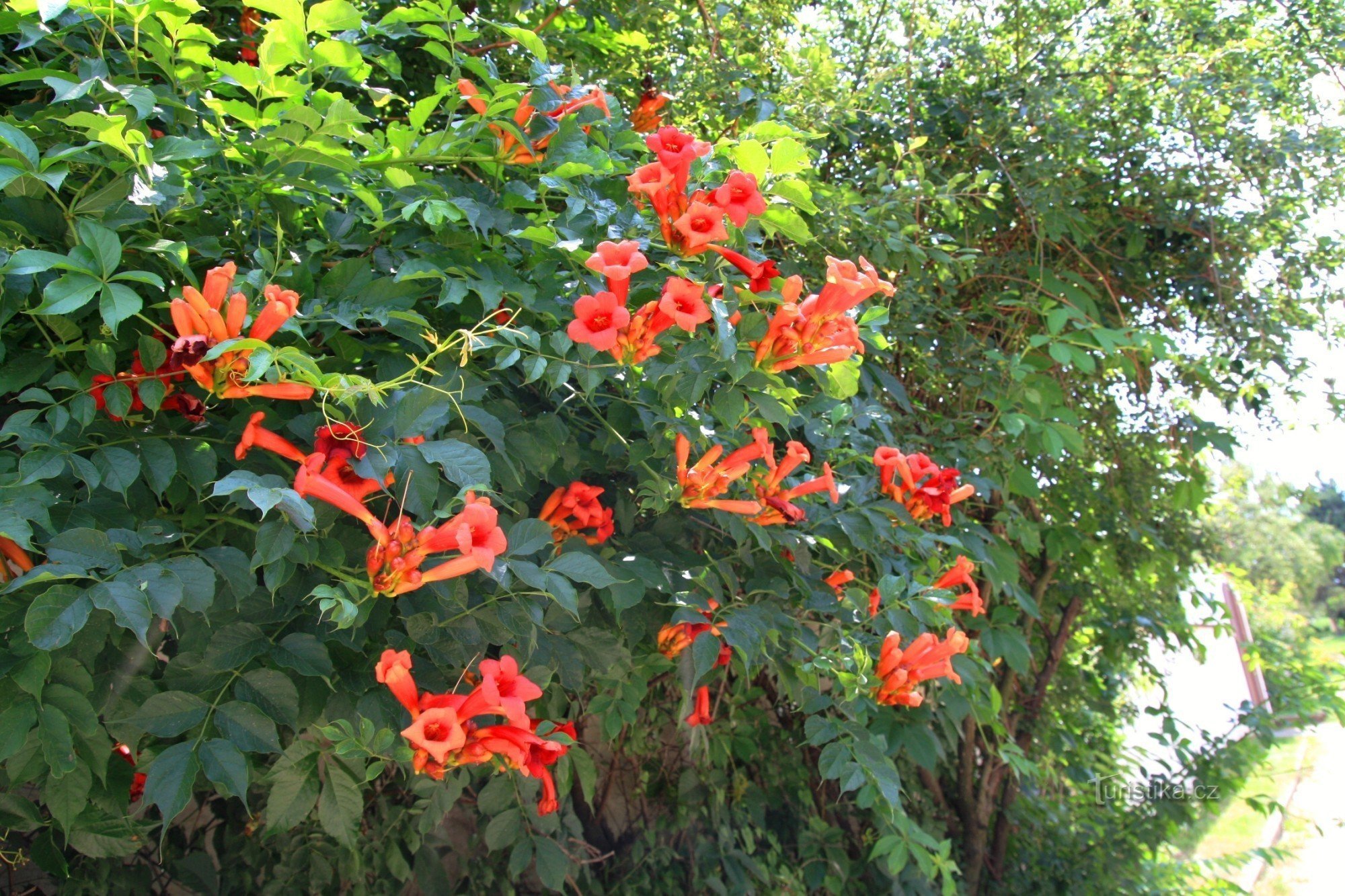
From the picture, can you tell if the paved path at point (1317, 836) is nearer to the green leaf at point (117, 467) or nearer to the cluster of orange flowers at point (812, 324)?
the cluster of orange flowers at point (812, 324)

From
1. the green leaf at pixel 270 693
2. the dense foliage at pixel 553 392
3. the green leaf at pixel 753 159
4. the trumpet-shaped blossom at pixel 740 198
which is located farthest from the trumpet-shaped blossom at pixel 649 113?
the green leaf at pixel 270 693

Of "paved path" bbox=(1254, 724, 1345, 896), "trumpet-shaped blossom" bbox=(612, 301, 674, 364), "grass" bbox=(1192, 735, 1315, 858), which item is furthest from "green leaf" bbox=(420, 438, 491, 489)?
"grass" bbox=(1192, 735, 1315, 858)

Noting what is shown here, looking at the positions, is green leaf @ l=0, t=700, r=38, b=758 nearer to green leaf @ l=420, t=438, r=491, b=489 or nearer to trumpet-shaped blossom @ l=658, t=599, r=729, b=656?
green leaf @ l=420, t=438, r=491, b=489

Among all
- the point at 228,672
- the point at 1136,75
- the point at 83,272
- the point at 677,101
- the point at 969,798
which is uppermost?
the point at 1136,75

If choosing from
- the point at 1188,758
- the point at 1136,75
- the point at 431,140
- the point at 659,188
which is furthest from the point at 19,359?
the point at 1188,758

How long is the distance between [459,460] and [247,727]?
0.46 metres

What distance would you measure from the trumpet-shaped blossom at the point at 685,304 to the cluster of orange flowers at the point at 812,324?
144 mm

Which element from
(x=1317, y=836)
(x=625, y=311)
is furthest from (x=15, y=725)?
(x=1317, y=836)

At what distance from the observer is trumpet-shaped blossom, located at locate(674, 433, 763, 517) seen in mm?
1615

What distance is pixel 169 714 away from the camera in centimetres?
127

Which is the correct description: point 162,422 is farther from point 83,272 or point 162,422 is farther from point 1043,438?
point 1043,438

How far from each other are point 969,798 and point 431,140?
3.22 metres

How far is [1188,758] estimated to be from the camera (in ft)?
12.7

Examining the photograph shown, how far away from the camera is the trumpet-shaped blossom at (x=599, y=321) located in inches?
54.8
